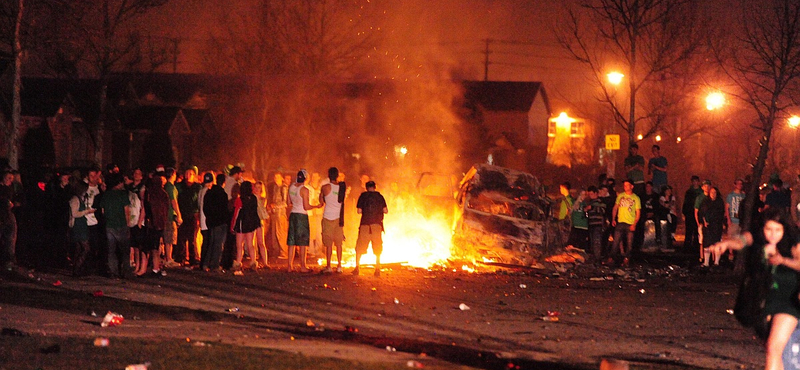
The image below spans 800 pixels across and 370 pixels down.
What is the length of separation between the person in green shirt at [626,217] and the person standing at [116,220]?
9374 millimetres

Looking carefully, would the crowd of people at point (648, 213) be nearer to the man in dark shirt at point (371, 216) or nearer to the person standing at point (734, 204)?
the person standing at point (734, 204)

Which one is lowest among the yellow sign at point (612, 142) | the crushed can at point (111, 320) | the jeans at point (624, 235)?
the crushed can at point (111, 320)

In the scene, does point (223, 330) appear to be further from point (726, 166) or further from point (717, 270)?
point (726, 166)

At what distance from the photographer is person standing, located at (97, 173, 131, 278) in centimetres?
1327

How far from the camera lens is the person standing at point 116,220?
522 inches

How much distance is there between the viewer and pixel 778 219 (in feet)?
21.9

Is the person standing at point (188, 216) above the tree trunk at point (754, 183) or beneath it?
beneath

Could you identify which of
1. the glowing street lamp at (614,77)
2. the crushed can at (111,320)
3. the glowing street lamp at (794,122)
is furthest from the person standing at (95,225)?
the glowing street lamp at (794,122)

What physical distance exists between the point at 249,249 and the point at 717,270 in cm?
910

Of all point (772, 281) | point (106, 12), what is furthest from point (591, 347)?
point (106, 12)

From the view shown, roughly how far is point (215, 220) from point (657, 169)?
36.2 feet

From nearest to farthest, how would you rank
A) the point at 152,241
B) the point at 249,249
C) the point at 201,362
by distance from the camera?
the point at 201,362
the point at 152,241
the point at 249,249

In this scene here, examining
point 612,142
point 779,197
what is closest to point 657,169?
point 612,142

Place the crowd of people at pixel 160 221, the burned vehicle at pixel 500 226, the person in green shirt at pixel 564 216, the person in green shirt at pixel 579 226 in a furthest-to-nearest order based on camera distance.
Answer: the person in green shirt at pixel 579 226 < the person in green shirt at pixel 564 216 < the burned vehicle at pixel 500 226 < the crowd of people at pixel 160 221
